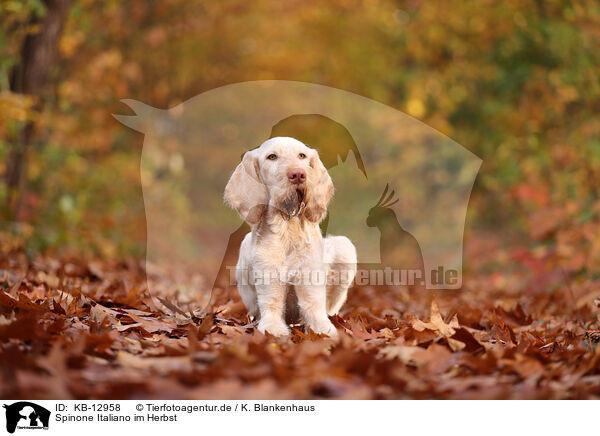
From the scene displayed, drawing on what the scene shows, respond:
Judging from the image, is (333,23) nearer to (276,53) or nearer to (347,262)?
(276,53)

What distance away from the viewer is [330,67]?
15.1m

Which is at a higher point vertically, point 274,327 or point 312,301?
point 312,301

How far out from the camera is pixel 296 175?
310 centimetres

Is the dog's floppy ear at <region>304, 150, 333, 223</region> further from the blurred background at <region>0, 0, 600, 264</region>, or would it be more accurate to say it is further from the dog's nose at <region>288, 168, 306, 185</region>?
the blurred background at <region>0, 0, 600, 264</region>

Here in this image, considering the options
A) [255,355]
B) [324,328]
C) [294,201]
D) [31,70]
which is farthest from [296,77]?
[255,355]

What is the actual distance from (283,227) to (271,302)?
41 centimetres

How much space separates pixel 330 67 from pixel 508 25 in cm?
Result: 518
